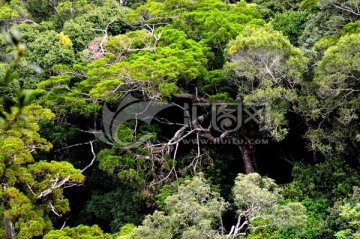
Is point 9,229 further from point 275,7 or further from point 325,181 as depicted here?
point 275,7

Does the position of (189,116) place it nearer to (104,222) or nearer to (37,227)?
(104,222)

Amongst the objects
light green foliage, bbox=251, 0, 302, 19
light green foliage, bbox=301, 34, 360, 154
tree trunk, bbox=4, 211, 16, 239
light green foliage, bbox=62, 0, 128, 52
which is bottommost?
tree trunk, bbox=4, 211, 16, 239

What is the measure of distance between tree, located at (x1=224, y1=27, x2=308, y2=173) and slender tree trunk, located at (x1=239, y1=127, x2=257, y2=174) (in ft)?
3.53

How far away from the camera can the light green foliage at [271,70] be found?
9.02 meters

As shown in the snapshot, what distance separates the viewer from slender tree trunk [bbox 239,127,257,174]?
1034 centimetres

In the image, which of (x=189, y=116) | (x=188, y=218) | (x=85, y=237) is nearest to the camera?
(x=188, y=218)

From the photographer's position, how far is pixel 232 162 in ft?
36.6

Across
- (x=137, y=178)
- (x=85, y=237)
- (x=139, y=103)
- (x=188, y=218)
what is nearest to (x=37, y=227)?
(x=85, y=237)

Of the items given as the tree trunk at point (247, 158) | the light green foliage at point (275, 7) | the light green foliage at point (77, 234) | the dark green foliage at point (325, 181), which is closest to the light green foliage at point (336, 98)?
the dark green foliage at point (325, 181)

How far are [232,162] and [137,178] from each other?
2.69 meters

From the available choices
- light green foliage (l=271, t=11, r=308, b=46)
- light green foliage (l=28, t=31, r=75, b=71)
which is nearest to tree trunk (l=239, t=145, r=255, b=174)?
light green foliage (l=271, t=11, r=308, b=46)

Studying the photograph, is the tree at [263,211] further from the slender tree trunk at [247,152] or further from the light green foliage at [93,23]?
the light green foliage at [93,23]

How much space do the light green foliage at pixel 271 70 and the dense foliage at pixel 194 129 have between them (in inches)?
1.2

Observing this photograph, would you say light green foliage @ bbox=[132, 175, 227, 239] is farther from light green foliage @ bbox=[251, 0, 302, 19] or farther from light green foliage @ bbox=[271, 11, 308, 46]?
light green foliage @ bbox=[251, 0, 302, 19]
